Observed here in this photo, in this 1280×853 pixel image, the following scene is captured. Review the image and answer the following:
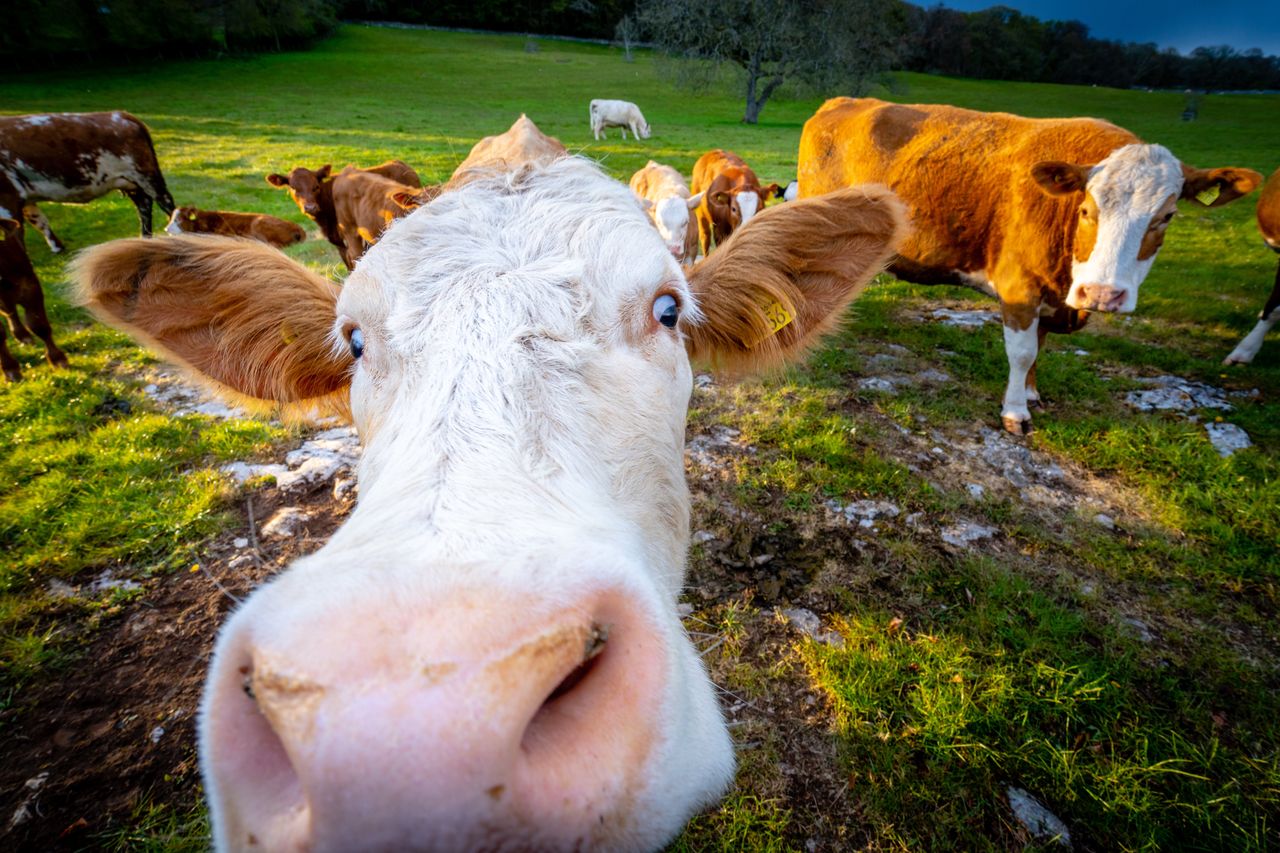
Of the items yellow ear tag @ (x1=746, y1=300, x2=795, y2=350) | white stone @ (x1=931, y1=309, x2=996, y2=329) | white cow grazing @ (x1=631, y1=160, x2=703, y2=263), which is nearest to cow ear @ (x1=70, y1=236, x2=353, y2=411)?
yellow ear tag @ (x1=746, y1=300, x2=795, y2=350)

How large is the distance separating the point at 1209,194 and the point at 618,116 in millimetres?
27443

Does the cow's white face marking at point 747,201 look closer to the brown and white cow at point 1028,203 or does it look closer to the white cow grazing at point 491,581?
the brown and white cow at point 1028,203

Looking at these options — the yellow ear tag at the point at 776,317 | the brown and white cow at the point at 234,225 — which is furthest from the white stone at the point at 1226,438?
the brown and white cow at the point at 234,225

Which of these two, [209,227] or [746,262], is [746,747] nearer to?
[746,262]

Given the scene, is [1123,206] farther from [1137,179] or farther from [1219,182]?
[1219,182]

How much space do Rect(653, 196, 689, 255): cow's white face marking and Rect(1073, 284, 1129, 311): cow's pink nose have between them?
5.30m

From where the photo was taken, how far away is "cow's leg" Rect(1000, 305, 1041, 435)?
4.59 meters

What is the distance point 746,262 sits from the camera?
2.38 m

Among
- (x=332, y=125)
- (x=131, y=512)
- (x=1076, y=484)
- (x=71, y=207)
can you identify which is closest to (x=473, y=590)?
(x=131, y=512)

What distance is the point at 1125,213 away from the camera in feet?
13.0

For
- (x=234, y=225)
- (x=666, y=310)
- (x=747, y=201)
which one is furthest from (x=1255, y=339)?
(x=234, y=225)

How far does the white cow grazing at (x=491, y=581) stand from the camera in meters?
0.68

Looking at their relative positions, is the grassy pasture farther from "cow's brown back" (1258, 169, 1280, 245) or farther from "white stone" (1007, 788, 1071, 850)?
"cow's brown back" (1258, 169, 1280, 245)

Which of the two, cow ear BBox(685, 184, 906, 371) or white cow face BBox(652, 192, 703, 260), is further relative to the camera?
white cow face BBox(652, 192, 703, 260)
